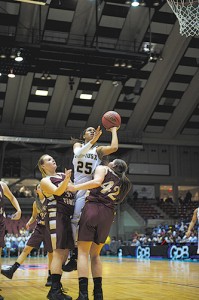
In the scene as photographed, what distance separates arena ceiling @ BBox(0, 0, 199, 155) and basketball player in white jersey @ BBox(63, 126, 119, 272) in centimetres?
1408

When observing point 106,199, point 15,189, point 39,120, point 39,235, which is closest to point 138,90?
point 39,120

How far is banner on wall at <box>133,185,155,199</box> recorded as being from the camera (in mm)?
32312

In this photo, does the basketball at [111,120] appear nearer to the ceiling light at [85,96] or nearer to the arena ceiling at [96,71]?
the arena ceiling at [96,71]

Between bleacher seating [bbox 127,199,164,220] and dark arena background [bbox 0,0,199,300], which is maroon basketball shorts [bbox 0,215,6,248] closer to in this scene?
dark arena background [bbox 0,0,199,300]

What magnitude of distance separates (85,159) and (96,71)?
1670 centimetres

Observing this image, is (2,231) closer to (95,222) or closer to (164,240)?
(95,222)

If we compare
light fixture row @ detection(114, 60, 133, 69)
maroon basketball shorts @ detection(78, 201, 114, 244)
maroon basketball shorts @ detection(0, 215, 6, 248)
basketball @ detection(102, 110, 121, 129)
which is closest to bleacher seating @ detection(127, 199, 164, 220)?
light fixture row @ detection(114, 60, 133, 69)

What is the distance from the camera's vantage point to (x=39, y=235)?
7004mm

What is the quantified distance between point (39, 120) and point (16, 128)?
1.59m

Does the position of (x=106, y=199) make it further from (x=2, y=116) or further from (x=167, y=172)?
(x=167, y=172)

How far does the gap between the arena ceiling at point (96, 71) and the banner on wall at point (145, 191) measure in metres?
3.51

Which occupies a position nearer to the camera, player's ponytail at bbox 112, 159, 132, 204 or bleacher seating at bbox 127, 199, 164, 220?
player's ponytail at bbox 112, 159, 132, 204

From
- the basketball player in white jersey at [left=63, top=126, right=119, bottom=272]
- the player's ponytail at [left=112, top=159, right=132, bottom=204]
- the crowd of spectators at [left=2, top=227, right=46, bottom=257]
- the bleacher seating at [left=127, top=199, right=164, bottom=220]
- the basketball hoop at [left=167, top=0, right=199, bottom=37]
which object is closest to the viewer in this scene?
the player's ponytail at [left=112, top=159, right=132, bottom=204]

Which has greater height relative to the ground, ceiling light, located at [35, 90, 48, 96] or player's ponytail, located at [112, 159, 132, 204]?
ceiling light, located at [35, 90, 48, 96]
